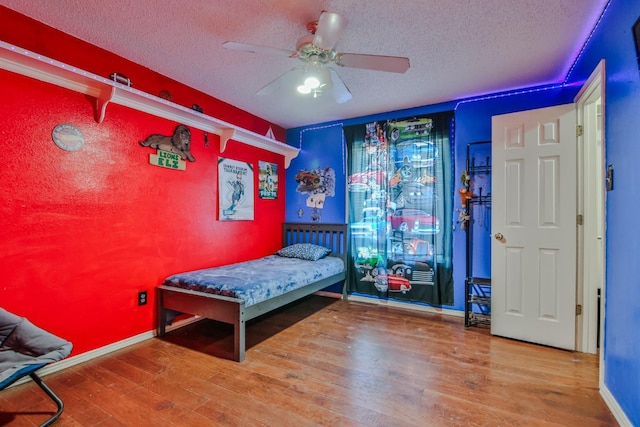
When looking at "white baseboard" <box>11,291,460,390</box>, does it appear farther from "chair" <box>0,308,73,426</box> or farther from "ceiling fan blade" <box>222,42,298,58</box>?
"ceiling fan blade" <box>222,42,298,58</box>

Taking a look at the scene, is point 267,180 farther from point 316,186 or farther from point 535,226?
point 535,226

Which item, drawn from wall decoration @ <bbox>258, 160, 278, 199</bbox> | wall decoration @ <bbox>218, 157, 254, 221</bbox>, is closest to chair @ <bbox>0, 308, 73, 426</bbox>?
wall decoration @ <bbox>218, 157, 254, 221</bbox>

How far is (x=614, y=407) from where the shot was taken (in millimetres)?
1660

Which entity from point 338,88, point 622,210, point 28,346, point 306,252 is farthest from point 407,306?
point 28,346

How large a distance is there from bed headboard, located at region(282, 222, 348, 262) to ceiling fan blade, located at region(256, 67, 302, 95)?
186 centimetres

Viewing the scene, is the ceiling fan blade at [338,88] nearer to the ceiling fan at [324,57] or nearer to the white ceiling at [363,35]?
the ceiling fan at [324,57]

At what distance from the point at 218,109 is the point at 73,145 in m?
1.52

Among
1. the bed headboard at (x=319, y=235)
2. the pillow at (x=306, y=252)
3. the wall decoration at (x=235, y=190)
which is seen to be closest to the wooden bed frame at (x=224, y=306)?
the pillow at (x=306, y=252)

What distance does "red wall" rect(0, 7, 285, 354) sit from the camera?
75.4 inches

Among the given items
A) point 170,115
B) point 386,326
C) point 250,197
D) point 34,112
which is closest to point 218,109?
point 170,115

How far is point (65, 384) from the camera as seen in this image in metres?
1.93

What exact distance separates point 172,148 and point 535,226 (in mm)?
3340

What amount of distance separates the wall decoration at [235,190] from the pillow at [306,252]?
0.64 meters

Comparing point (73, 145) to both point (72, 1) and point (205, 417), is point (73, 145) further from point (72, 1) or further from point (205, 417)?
point (205, 417)
